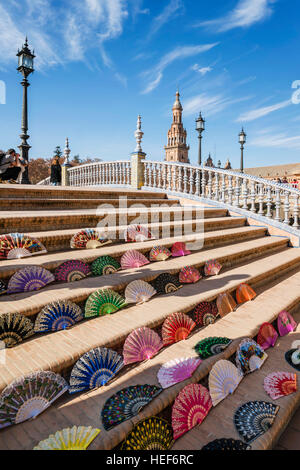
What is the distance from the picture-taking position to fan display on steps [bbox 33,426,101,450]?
135 centimetres

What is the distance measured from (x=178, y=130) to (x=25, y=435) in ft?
308

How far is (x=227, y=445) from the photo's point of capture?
1579mm

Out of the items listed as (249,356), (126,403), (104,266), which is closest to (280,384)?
(249,356)

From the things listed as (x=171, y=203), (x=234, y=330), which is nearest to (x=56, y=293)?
(x=234, y=330)

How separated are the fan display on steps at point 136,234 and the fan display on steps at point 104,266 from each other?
85 centimetres

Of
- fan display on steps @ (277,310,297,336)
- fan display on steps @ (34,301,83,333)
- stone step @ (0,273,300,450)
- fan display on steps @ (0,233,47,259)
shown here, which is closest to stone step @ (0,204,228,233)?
fan display on steps @ (0,233,47,259)

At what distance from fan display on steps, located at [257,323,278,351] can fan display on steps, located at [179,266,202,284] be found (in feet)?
3.12

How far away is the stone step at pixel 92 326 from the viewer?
1.77 metres

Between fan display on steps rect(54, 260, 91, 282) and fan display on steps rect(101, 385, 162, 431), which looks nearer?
fan display on steps rect(101, 385, 162, 431)

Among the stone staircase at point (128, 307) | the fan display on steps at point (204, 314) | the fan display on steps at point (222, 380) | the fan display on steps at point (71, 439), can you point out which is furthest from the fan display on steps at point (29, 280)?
the fan display on steps at point (222, 380)

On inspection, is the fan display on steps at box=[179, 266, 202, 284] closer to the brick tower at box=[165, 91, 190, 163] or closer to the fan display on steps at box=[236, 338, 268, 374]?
the fan display on steps at box=[236, 338, 268, 374]

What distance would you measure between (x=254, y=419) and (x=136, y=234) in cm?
276

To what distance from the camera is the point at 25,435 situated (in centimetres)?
144
